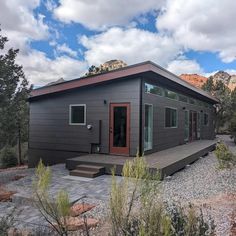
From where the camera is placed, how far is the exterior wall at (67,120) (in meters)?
9.63

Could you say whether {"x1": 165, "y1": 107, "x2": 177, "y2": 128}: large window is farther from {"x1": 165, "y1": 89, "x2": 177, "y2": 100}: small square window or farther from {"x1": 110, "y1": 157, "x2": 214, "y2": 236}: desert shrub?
{"x1": 110, "y1": 157, "x2": 214, "y2": 236}: desert shrub

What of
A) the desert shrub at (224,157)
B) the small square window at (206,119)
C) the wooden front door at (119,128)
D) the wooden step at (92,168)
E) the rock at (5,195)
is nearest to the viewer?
the rock at (5,195)

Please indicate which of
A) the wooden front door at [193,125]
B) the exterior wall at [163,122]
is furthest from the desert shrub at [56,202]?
the wooden front door at [193,125]

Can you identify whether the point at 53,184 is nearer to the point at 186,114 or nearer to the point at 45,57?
the point at 186,114

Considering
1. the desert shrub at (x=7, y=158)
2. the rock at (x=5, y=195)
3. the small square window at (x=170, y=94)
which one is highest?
the small square window at (x=170, y=94)

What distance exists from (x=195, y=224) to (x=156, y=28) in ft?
54.6

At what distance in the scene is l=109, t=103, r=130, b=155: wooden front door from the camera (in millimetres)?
9742

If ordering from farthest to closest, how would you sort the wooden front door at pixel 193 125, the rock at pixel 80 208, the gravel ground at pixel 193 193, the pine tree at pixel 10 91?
the wooden front door at pixel 193 125
the pine tree at pixel 10 91
the rock at pixel 80 208
the gravel ground at pixel 193 193

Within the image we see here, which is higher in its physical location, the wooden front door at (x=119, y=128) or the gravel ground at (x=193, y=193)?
the wooden front door at (x=119, y=128)

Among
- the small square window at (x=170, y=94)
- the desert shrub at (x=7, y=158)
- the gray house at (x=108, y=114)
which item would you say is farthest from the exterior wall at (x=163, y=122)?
the desert shrub at (x=7, y=158)

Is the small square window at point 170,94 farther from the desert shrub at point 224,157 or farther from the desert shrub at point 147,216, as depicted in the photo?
the desert shrub at point 147,216

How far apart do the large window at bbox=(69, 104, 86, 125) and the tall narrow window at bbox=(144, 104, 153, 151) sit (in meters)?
2.38

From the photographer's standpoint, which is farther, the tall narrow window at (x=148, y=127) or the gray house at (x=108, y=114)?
the tall narrow window at (x=148, y=127)

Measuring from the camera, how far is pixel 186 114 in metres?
15.3
